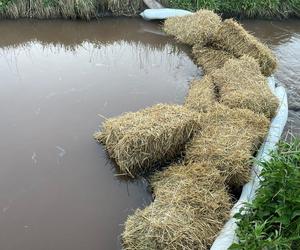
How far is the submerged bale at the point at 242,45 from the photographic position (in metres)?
7.41

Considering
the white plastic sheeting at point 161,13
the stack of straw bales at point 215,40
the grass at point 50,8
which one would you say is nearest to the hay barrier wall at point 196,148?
the stack of straw bales at point 215,40

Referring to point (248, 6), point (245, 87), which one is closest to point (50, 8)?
point (248, 6)

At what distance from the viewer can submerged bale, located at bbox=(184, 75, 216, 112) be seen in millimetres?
6125

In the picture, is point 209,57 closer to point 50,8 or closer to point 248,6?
point 248,6

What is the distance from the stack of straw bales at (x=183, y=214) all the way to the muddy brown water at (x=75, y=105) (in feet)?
1.33

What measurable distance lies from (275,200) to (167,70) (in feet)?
15.7

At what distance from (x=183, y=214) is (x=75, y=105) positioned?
311cm

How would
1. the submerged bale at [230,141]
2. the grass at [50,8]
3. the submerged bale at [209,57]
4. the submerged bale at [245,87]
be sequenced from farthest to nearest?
the grass at [50,8], the submerged bale at [209,57], the submerged bale at [245,87], the submerged bale at [230,141]

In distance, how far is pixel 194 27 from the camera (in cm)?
895

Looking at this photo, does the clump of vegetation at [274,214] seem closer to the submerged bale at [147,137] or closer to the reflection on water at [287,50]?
the submerged bale at [147,137]

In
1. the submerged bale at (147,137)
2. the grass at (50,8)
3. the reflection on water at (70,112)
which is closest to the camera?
the reflection on water at (70,112)

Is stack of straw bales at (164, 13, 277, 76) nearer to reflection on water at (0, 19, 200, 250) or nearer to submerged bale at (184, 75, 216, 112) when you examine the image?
reflection on water at (0, 19, 200, 250)

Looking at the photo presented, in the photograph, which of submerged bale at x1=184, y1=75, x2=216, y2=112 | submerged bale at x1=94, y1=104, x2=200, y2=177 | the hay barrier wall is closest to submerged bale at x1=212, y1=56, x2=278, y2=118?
the hay barrier wall

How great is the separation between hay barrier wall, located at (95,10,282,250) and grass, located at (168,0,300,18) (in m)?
3.54
